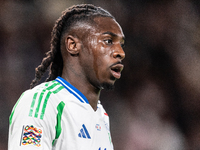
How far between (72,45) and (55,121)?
23.0 inches

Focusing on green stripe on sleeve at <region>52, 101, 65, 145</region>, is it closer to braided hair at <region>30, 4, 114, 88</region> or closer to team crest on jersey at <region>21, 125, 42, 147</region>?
team crest on jersey at <region>21, 125, 42, 147</region>

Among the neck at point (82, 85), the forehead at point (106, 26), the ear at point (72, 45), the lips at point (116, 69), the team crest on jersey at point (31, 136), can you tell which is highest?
the forehead at point (106, 26)

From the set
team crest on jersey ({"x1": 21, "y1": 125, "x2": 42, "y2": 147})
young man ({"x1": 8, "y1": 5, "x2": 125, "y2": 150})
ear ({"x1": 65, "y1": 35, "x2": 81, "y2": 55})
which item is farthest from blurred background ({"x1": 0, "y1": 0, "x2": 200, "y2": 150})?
team crest on jersey ({"x1": 21, "y1": 125, "x2": 42, "y2": 147})

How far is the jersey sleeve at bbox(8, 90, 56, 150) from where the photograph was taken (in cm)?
134

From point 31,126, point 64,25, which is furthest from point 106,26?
point 31,126

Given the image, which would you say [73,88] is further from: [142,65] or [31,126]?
[142,65]

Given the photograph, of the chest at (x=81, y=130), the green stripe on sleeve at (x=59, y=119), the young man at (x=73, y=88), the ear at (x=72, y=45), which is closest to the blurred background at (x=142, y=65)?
the young man at (x=73, y=88)

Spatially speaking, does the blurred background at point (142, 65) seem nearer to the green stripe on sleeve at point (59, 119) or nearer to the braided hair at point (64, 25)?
the braided hair at point (64, 25)

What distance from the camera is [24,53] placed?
454 cm

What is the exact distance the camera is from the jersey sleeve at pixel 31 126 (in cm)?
134

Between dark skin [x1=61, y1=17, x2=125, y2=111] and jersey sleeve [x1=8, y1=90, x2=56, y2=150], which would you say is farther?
dark skin [x1=61, y1=17, x2=125, y2=111]

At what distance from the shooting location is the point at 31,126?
1.37 m

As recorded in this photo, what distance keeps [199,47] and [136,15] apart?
1315 mm

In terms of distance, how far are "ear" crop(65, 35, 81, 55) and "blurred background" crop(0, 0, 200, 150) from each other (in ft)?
9.33
